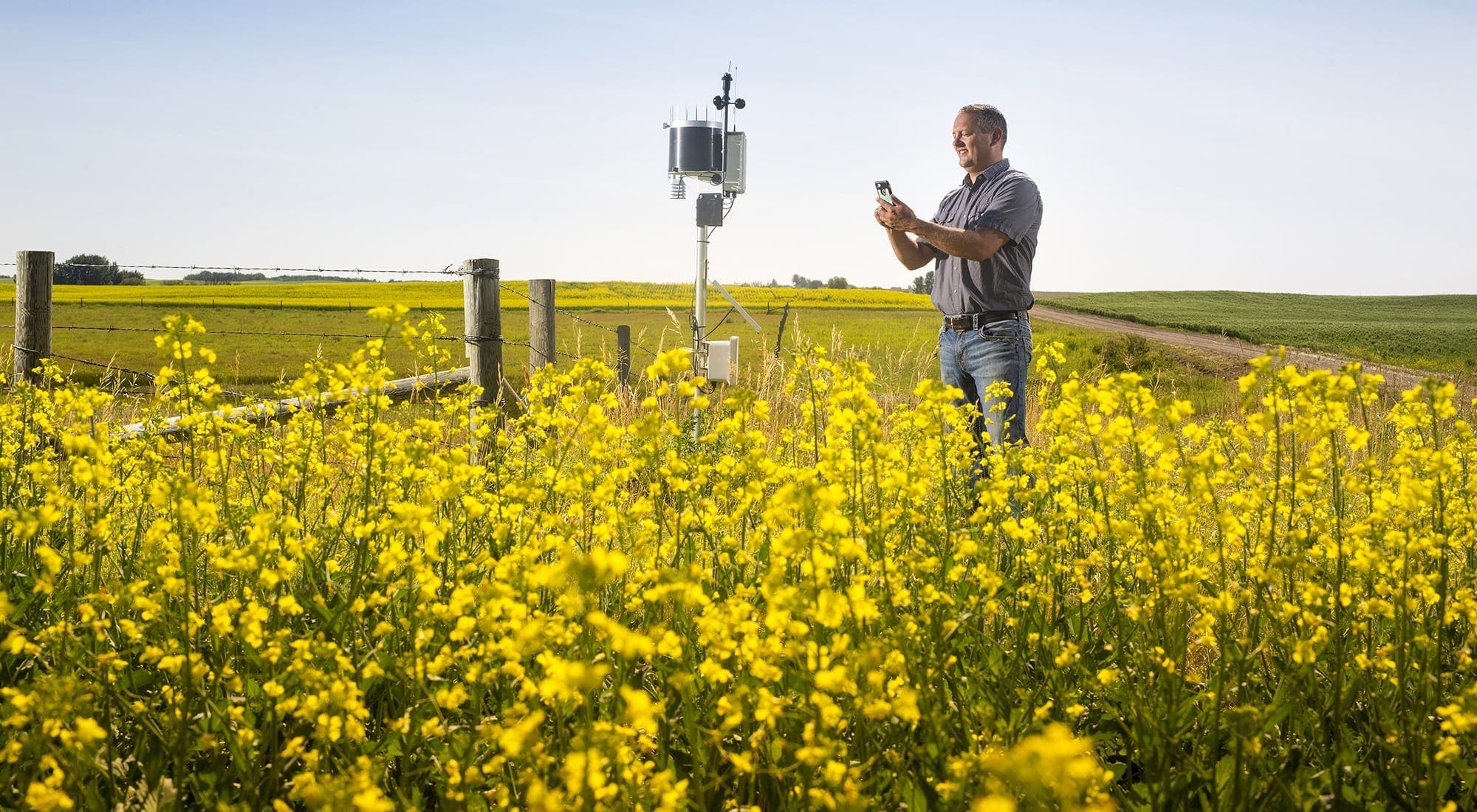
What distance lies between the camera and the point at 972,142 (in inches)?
192

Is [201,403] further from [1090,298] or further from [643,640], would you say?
[1090,298]

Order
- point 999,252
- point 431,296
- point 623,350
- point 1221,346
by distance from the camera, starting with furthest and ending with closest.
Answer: point 431,296 → point 1221,346 → point 623,350 → point 999,252

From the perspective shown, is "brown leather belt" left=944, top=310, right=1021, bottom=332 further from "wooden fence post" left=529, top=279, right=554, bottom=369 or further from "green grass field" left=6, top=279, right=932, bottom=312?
"green grass field" left=6, top=279, right=932, bottom=312

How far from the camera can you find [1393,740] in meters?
2.04

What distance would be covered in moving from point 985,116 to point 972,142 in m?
0.13

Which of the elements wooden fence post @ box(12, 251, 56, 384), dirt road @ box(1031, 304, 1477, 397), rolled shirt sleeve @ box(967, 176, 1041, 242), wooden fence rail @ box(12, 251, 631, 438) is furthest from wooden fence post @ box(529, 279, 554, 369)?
dirt road @ box(1031, 304, 1477, 397)

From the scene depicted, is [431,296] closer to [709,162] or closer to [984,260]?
[709,162]

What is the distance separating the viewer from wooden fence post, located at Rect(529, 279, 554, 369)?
697cm

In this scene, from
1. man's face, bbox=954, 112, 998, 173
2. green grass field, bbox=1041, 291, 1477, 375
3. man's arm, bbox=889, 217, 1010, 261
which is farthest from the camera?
green grass field, bbox=1041, 291, 1477, 375

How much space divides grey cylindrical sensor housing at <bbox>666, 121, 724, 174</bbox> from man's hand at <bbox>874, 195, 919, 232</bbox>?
2.60 m

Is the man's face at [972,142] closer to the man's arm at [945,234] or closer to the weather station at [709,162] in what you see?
the man's arm at [945,234]

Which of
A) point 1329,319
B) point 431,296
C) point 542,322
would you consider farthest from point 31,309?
point 1329,319

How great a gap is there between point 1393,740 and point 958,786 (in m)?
0.87

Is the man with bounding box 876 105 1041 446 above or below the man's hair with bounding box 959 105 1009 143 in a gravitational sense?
below
